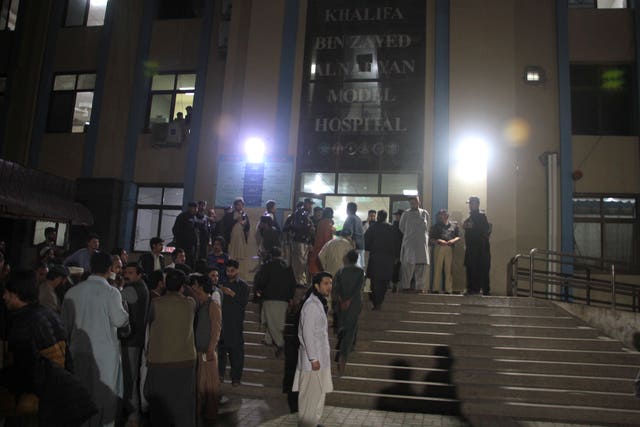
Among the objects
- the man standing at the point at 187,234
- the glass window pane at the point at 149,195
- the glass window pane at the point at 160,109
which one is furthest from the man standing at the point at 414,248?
the glass window pane at the point at 160,109

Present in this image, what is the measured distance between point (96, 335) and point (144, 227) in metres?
11.2

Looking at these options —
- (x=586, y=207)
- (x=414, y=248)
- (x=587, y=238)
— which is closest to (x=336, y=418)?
(x=414, y=248)

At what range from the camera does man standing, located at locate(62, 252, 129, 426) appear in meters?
5.03

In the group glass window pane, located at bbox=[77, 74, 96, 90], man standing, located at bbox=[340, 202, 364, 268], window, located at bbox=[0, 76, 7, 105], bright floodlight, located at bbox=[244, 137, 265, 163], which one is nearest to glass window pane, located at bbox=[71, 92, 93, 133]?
glass window pane, located at bbox=[77, 74, 96, 90]

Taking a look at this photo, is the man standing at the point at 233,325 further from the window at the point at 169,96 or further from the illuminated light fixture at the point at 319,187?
the window at the point at 169,96

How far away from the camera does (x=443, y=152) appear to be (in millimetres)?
13281

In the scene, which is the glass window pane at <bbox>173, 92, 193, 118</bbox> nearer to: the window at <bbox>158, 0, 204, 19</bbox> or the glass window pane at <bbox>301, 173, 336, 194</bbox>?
the window at <bbox>158, 0, 204, 19</bbox>

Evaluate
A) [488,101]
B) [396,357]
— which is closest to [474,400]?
[396,357]

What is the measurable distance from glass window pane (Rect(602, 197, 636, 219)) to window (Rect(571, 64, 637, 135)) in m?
1.90

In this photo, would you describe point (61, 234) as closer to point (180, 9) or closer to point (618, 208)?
point (180, 9)

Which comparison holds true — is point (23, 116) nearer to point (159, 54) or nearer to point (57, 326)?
point (159, 54)

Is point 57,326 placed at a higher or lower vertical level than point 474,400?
higher

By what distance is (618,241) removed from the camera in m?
13.6

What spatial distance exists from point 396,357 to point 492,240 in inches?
224
